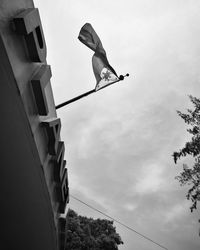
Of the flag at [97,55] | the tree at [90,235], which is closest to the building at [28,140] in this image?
the flag at [97,55]

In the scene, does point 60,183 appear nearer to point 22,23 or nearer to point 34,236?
point 34,236

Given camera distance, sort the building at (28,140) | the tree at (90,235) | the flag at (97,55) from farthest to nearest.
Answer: the tree at (90,235)
the flag at (97,55)
the building at (28,140)

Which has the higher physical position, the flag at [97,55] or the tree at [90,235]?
the flag at [97,55]

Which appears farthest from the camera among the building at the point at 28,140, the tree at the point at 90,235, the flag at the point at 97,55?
the tree at the point at 90,235

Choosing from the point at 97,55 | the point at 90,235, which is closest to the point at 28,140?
the point at 97,55

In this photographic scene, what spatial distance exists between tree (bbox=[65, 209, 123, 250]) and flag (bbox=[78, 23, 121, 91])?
2174 centimetres

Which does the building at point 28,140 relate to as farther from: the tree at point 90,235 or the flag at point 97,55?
the tree at point 90,235

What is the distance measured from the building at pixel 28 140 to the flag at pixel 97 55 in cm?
174

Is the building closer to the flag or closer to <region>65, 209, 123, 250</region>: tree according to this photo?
the flag

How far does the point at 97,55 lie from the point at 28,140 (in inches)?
140

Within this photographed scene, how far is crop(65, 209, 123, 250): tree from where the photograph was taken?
87.0 feet

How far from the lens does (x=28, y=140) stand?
5664 mm

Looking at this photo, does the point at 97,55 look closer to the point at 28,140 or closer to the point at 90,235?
the point at 28,140

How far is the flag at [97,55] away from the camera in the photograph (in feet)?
24.3
